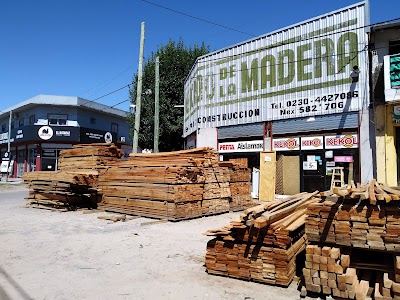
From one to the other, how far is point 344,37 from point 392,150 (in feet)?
19.1

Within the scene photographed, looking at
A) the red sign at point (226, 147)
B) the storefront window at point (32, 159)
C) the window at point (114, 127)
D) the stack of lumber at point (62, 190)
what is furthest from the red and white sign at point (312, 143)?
the window at point (114, 127)

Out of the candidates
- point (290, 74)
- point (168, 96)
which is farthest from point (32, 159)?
point (290, 74)

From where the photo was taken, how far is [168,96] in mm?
32969

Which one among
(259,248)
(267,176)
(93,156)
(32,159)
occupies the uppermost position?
(32,159)

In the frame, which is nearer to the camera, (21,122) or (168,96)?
(168,96)

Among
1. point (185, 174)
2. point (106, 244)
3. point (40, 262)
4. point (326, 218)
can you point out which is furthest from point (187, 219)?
point (326, 218)

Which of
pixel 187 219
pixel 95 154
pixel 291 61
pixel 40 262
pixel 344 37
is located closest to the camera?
pixel 40 262

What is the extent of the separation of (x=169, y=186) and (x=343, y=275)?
A: 754 centimetres

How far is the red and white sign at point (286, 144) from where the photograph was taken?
722 inches

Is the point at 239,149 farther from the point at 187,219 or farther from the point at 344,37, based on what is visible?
the point at 187,219

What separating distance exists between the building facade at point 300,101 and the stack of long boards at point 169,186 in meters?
6.17

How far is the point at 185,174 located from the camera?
12000mm

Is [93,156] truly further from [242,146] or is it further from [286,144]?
[286,144]

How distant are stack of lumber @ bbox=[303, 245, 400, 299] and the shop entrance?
1257 cm
